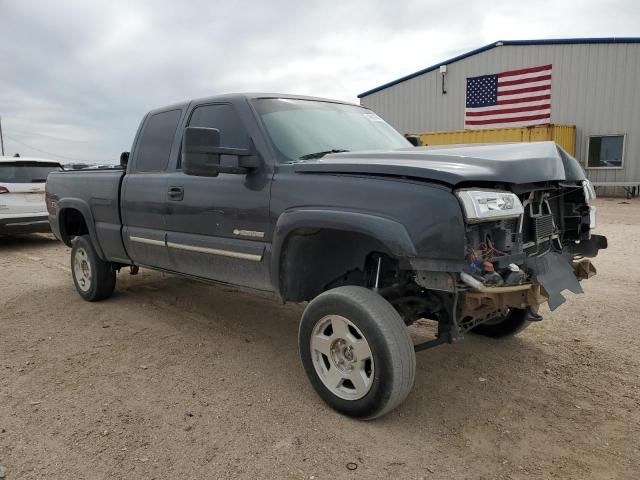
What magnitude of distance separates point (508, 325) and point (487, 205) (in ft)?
6.48

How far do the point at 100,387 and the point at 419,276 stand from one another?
2323 mm

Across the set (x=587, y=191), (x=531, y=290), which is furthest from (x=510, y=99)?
(x=531, y=290)

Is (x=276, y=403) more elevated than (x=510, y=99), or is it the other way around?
(x=510, y=99)

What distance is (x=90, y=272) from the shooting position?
219 inches

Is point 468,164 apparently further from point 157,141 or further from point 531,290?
point 157,141

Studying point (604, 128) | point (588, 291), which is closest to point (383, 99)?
point (604, 128)

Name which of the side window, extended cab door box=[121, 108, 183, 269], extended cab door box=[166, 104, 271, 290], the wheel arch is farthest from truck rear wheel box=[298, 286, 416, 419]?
the side window

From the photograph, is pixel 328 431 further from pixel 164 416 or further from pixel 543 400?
pixel 543 400

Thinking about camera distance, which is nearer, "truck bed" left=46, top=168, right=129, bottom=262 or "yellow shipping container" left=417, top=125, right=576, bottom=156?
"truck bed" left=46, top=168, right=129, bottom=262

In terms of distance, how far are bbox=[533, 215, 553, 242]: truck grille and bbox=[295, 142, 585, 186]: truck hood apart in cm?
26

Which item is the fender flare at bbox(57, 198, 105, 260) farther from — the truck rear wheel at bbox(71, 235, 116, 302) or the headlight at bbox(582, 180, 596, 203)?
the headlight at bbox(582, 180, 596, 203)

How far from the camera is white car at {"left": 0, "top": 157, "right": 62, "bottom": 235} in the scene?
9055 mm

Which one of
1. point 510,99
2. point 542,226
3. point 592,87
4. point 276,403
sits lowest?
point 276,403

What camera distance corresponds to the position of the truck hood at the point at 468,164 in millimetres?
2650
